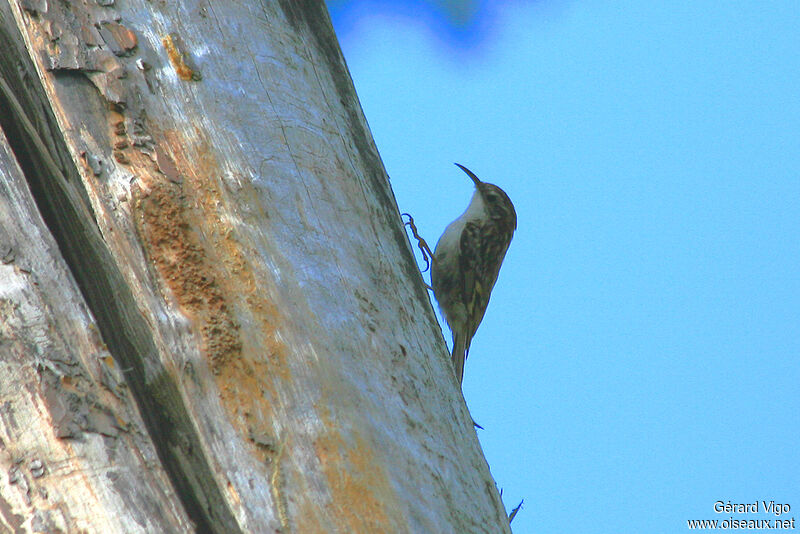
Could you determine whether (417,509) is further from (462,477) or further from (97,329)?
(97,329)

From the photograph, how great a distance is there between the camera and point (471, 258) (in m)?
4.18

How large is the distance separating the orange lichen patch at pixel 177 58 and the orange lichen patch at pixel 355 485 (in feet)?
2.01

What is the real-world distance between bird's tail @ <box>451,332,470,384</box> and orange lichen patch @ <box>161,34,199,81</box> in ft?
7.38

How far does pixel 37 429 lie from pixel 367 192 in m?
0.70

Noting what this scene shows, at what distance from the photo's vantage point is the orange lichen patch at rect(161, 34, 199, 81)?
4.83 feet

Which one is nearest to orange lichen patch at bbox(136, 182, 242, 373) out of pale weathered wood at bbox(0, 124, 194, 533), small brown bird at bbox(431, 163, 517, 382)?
pale weathered wood at bbox(0, 124, 194, 533)

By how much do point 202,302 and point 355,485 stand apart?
33 centimetres

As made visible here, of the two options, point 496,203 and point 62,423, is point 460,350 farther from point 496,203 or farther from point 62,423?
point 62,423

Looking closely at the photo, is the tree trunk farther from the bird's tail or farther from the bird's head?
the bird's head

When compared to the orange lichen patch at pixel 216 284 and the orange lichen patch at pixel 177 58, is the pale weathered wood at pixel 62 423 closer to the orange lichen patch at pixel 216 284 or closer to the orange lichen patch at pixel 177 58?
the orange lichen patch at pixel 216 284

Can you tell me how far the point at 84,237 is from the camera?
1.28 metres

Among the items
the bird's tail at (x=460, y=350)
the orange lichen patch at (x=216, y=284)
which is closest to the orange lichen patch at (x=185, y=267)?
the orange lichen patch at (x=216, y=284)

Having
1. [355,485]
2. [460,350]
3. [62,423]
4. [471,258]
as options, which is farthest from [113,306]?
[471,258]

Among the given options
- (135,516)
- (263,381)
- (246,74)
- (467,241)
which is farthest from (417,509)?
(467,241)
